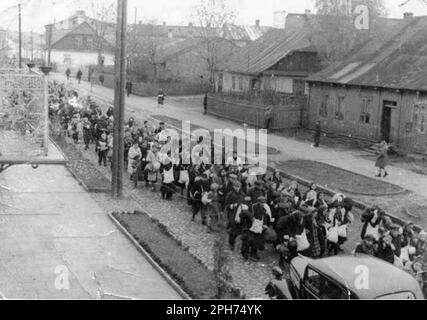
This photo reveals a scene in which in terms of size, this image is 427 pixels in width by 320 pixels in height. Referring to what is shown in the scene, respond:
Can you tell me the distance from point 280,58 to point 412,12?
835cm

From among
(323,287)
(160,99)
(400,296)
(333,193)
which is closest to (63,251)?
(323,287)

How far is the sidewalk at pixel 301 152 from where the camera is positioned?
21734 millimetres

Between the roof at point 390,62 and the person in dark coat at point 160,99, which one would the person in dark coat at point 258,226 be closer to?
the roof at point 390,62

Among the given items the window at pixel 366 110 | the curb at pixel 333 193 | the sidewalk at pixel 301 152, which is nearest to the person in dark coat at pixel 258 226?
the curb at pixel 333 193

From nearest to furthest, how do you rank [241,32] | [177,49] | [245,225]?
[245,225], [177,49], [241,32]

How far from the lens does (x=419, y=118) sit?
2566 centimetres

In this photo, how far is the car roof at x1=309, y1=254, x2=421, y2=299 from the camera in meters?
8.59

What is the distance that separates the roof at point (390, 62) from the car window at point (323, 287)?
686 inches

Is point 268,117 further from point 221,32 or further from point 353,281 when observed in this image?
point 221,32

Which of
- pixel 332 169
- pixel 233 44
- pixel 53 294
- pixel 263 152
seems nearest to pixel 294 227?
pixel 53 294


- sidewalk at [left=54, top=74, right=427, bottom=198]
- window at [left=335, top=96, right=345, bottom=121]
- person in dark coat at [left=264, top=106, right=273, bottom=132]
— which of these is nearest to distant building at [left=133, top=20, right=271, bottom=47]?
sidewalk at [left=54, top=74, right=427, bottom=198]

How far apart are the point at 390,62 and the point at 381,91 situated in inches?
78.3

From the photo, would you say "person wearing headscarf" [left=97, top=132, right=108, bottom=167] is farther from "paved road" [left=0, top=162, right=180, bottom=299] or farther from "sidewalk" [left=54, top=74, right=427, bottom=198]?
"sidewalk" [left=54, top=74, right=427, bottom=198]

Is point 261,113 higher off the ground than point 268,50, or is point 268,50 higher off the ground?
point 268,50
